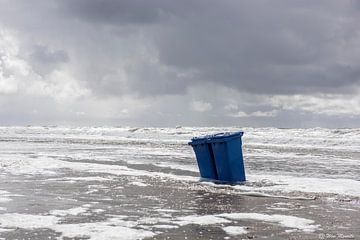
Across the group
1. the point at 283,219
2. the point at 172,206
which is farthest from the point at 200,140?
the point at 283,219

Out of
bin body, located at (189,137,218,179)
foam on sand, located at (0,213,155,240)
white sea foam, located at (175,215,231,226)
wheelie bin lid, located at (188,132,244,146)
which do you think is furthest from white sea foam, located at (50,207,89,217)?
bin body, located at (189,137,218,179)

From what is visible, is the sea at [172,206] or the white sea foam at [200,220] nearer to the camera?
the sea at [172,206]

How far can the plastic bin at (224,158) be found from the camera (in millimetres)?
15758

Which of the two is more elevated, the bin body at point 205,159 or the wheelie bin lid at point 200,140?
the wheelie bin lid at point 200,140

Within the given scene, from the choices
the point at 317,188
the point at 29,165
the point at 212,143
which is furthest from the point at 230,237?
the point at 29,165

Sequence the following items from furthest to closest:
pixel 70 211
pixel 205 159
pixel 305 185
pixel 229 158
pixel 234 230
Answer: pixel 205 159 → pixel 229 158 → pixel 305 185 → pixel 70 211 → pixel 234 230

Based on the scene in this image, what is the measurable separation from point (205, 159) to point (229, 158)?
123 cm

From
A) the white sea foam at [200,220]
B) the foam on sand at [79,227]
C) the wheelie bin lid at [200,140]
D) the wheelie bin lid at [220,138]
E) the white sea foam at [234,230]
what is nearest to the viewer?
the foam on sand at [79,227]

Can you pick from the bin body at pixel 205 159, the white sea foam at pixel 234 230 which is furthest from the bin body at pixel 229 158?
the white sea foam at pixel 234 230

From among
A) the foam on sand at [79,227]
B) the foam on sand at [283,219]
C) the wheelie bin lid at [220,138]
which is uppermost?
the wheelie bin lid at [220,138]

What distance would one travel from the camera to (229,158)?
1575 centimetres

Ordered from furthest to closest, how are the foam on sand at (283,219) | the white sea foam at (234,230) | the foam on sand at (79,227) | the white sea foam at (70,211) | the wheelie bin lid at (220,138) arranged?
the wheelie bin lid at (220,138) < the white sea foam at (70,211) < the foam on sand at (283,219) < the white sea foam at (234,230) < the foam on sand at (79,227)

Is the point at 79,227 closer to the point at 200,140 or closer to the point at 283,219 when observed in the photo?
the point at 283,219

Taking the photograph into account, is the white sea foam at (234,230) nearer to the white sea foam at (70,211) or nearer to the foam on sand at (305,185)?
the white sea foam at (70,211)
